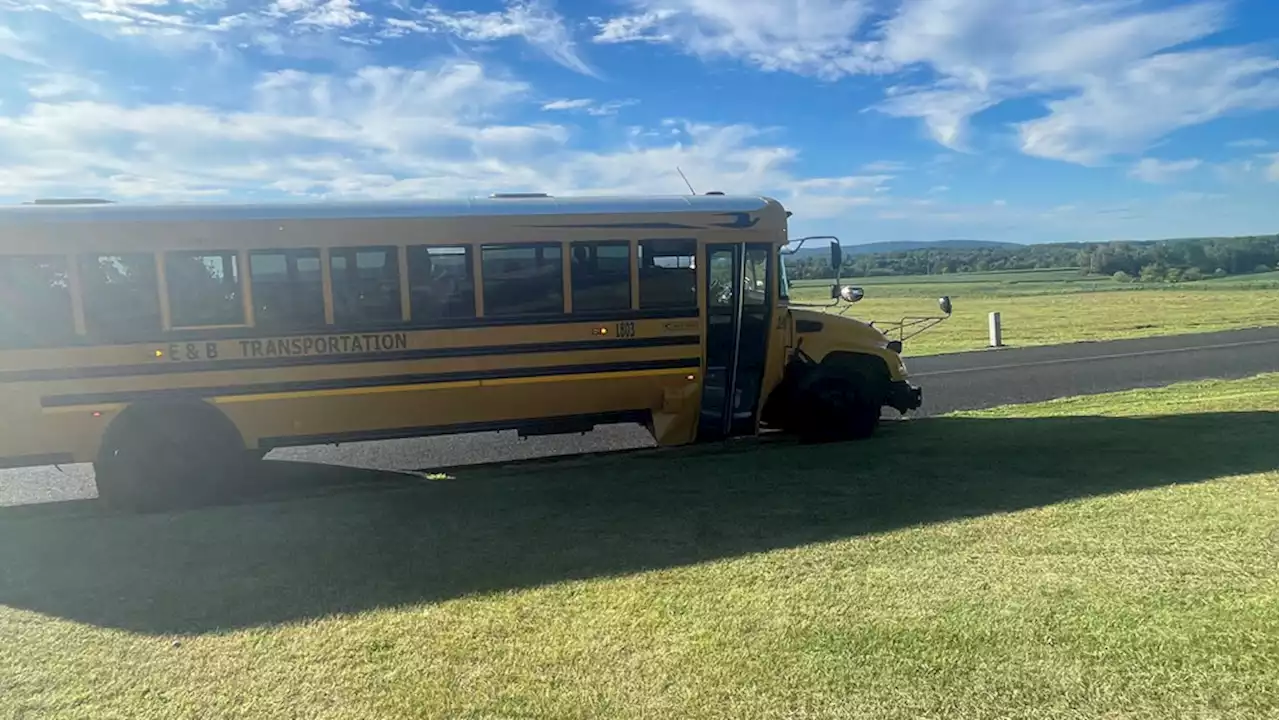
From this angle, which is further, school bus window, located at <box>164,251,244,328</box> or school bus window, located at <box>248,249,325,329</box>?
Result: school bus window, located at <box>248,249,325,329</box>

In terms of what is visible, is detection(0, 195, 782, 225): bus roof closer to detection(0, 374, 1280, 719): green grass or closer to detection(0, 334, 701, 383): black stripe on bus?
detection(0, 334, 701, 383): black stripe on bus

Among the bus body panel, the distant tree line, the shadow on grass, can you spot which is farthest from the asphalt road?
the distant tree line

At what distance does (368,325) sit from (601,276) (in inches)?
87.0

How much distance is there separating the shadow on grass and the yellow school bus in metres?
0.65

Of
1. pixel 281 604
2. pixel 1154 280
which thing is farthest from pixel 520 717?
pixel 1154 280

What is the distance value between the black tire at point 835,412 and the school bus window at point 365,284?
14.4ft

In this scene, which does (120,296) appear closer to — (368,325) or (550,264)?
(368,325)

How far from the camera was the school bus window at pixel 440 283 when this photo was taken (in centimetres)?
845

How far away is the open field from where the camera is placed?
2667cm

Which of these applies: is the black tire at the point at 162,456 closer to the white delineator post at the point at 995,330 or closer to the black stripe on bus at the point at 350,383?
the black stripe on bus at the point at 350,383

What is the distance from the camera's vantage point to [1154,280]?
61562 mm

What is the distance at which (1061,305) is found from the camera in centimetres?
4369

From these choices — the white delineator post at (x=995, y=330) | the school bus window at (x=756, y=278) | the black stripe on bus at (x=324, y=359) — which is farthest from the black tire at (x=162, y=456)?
the white delineator post at (x=995, y=330)

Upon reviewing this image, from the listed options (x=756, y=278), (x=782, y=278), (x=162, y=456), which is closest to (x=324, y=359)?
(x=162, y=456)
